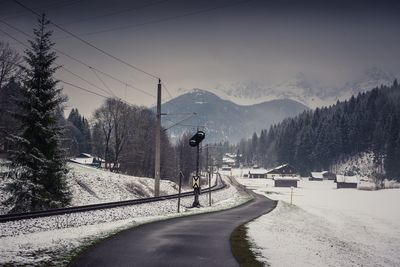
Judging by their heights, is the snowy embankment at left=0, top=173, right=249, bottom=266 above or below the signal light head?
below

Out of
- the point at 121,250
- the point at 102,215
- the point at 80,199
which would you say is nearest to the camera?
the point at 121,250

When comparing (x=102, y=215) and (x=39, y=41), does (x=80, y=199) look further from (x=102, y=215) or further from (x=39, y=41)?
(x=39, y=41)

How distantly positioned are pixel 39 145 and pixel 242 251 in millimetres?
17111

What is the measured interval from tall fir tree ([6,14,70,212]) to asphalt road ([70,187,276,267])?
995 centimetres

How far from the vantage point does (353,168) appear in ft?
570

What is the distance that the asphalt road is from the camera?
11805 millimetres

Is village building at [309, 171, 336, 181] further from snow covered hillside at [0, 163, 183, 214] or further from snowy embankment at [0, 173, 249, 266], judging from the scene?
snowy embankment at [0, 173, 249, 266]

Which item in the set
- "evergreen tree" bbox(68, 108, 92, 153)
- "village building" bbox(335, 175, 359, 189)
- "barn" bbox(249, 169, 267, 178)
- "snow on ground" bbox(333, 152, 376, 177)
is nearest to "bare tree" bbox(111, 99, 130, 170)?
"evergreen tree" bbox(68, 108, 92, 153)

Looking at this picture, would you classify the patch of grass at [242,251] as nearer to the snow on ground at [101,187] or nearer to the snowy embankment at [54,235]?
the snowy embankment at [54,235]

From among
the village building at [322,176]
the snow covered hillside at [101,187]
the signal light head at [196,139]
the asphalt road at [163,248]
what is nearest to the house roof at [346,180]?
the village building at [322,176]

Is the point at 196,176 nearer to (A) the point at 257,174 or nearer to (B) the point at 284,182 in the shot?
(B) the point at 284,182

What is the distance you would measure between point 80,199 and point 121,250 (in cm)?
2156

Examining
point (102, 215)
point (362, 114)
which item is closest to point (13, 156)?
point (102, 215)

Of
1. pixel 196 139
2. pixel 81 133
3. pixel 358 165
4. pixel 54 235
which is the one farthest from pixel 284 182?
pixel 54 235
